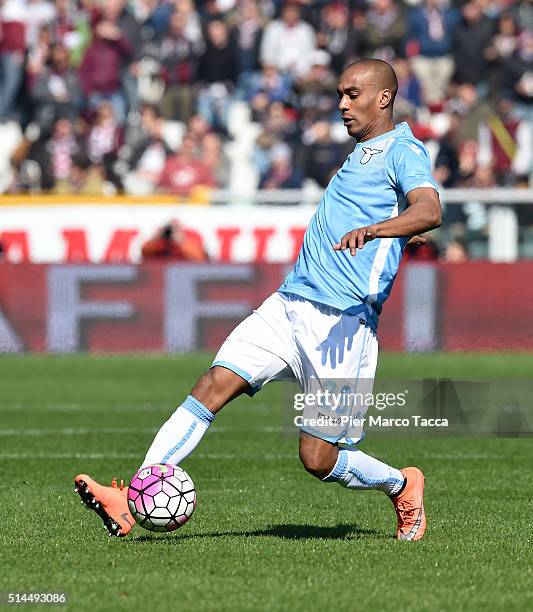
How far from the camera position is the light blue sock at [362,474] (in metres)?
6.78

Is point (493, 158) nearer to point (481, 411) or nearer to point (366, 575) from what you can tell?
point (481, 411)

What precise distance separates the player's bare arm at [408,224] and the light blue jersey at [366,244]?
367mm

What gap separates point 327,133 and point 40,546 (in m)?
14.7

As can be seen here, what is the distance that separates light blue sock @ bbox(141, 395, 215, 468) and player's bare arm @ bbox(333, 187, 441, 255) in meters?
1.10

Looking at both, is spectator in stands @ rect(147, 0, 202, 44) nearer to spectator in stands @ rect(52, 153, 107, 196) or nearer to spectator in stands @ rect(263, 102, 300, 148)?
spectator in stands @ rect(263, 102, 300, 148)

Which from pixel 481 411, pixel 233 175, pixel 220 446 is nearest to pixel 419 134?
pixel 233 175

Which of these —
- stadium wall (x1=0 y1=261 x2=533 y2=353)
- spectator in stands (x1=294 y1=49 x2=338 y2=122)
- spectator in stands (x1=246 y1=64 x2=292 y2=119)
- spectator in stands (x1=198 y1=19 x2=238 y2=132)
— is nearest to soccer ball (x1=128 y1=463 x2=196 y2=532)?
stadium wall (x1=0 y1=261 x2=533 y2=353)

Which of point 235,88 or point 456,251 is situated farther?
point 235,88

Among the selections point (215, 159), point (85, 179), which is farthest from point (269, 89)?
point (85, 179)

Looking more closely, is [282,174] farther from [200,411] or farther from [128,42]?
[200,411]

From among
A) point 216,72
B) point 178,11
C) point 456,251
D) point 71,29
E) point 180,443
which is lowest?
point 456,251

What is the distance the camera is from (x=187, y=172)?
20.9 metres

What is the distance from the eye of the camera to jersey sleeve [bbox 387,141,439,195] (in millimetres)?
6336

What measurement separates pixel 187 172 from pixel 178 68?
238cm
